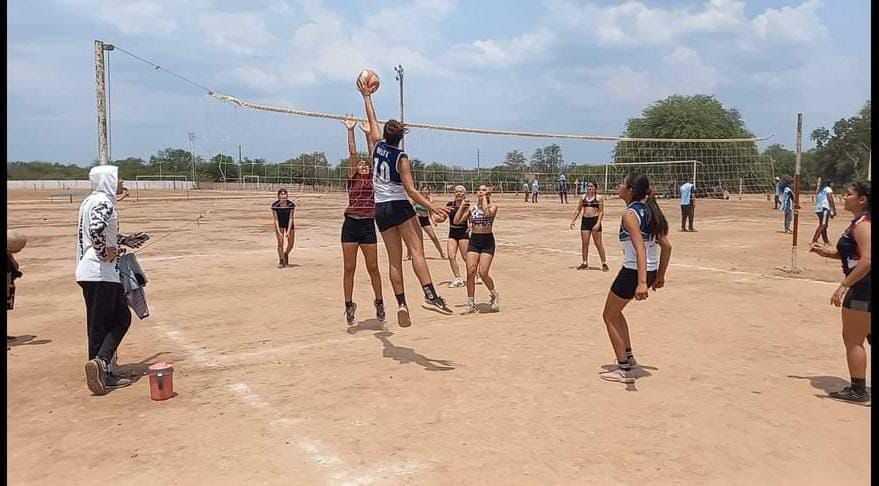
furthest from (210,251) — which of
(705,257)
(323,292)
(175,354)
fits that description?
(705,257)

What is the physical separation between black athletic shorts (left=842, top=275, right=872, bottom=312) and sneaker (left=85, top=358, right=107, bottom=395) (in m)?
6.24

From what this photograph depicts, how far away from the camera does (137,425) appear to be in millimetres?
5086

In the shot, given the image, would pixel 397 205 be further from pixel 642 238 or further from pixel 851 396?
pixel 851 396

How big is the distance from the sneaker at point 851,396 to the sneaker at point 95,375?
6.22m

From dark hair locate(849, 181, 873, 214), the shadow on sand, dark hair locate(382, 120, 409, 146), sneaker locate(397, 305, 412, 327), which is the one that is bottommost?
the shadow on sand

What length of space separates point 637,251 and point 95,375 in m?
4.74

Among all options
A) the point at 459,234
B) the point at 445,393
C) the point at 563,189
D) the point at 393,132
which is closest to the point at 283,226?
the point at 459,234

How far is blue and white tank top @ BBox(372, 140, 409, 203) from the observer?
6.29 metres

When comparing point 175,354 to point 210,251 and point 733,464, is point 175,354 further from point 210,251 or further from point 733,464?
point 210,251

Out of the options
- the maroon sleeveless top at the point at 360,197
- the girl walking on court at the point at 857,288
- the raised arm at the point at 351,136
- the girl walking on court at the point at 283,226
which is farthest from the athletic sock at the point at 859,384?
the girl walking on court at the point at 283,226

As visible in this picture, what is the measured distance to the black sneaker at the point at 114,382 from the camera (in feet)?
19.6

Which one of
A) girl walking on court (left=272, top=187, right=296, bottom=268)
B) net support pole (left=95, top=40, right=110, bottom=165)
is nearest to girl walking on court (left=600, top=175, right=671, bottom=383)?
girl walking on court (left=272, top=187, right=296, bottom=268)

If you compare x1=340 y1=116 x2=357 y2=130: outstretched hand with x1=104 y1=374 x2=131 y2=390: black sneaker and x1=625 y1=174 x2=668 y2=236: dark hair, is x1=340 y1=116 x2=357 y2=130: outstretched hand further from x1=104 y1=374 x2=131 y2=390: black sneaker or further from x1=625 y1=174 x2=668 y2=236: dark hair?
x1=104 y1=374 x2=131 y2=390: black sneaker

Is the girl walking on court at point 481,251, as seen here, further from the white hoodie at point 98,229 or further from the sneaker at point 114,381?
the white hoodie at point 98,229
